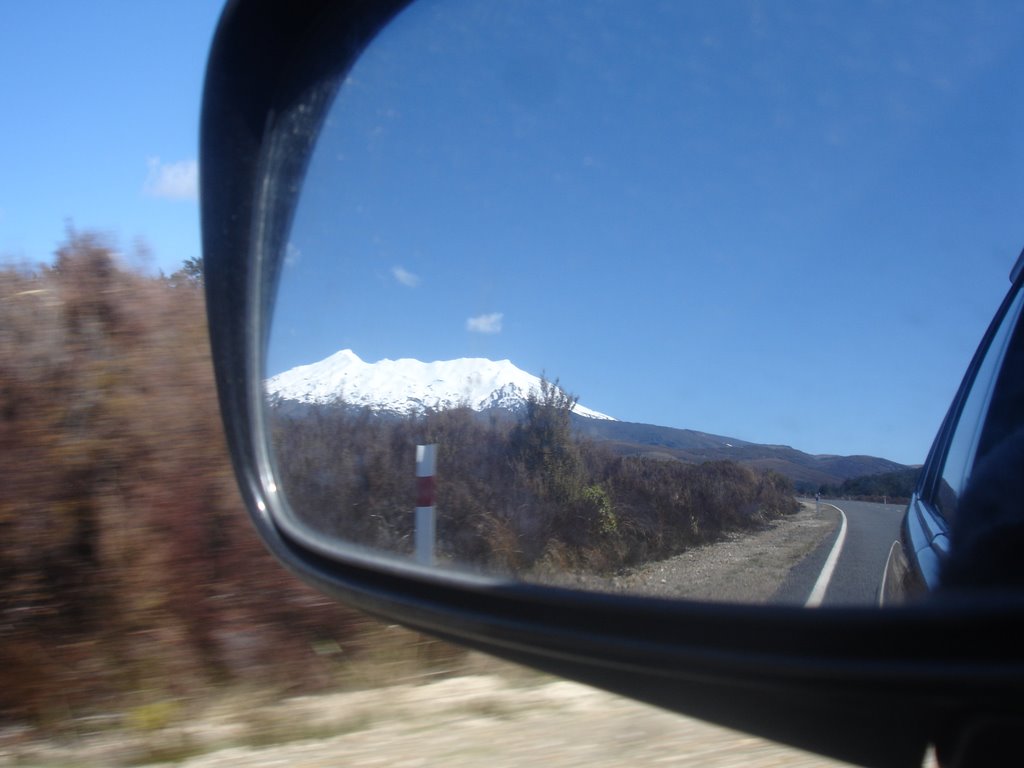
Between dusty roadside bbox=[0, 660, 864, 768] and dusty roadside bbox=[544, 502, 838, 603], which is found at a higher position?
dusty roadside bbox=[544, 502, 838, 603]

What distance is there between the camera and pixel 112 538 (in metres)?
4.99

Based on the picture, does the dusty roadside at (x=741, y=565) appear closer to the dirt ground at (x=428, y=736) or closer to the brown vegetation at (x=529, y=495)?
the brown vegetation at (x=529, y=495)

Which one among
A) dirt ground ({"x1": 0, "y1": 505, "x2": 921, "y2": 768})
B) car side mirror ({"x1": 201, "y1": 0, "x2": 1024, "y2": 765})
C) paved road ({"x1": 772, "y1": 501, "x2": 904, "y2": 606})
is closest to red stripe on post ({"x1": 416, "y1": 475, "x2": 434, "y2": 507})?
car side mirror ({"x1": 201, "y1": 0, "x2": 1024, "y2": 765})

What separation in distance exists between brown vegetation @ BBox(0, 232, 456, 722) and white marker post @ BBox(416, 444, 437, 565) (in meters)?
3.01

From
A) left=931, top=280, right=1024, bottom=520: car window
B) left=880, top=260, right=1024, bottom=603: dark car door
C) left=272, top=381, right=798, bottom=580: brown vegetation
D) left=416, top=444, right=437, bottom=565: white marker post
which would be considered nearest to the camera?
left=880, top=260, right=1024, bottom=603: dark car door

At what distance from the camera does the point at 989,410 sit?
51.3 inches

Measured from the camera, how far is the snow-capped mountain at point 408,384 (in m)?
2.07

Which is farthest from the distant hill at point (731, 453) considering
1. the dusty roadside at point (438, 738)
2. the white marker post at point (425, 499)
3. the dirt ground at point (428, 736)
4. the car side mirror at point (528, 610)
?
the dusty roadside at point (438, 738)

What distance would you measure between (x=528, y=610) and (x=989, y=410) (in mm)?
794

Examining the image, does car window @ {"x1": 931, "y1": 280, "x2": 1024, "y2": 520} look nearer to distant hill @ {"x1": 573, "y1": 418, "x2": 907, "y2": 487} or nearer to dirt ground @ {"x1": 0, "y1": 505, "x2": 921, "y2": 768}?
distant hill @ {"x1": 573, "y1": 418, "x2": 907, "y2": 487}

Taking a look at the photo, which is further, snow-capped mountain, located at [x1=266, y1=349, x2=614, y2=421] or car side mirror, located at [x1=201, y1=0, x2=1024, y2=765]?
snow-capped mountain, located at [x1=266, y1=349, x2=614, y2=421]

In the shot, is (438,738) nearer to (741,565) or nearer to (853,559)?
(741,565)

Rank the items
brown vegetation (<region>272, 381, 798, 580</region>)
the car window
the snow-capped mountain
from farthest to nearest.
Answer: the snow-capped mountain → brown vegetation (<region>272, 381, 798, 580</region>) → the car window

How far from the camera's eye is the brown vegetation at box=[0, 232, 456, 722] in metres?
4.73
